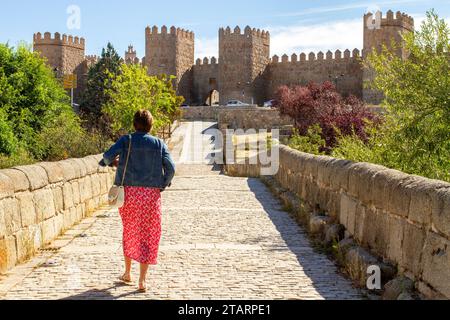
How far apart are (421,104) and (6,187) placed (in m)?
5.00

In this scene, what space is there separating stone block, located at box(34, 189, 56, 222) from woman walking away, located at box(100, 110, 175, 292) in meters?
1.85

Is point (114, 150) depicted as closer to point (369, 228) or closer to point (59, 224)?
point (369, 228)

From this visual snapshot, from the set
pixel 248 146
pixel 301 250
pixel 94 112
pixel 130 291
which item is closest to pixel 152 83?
pixel 248 146

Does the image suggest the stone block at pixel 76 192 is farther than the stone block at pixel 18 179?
Yes

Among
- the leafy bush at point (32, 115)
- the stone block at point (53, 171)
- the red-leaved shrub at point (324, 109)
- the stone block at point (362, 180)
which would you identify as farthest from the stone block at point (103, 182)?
the red-leaved shrub at point (324, 109)

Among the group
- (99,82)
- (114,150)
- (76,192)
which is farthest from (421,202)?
(99,82)

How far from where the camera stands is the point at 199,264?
6242 mm

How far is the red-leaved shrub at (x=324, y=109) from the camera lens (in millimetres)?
21984

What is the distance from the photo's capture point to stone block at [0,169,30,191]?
6.19m

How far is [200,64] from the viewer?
59031mm

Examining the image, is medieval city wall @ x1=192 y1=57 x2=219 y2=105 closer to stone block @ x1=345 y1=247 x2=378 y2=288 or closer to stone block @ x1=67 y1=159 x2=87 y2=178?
stone block @ x1=67 y1=159 x2=87 y2=178

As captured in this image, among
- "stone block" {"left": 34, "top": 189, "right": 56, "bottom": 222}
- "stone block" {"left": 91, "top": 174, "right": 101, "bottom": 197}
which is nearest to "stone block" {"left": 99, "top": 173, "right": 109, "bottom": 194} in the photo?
"stone block" {"left": 91, "top": 174, "right": 101, "bottom": 197}

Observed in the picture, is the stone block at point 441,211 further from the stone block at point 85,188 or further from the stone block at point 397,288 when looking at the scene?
the stone block at point 85,188

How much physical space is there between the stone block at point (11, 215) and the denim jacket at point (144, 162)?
1127 mm
